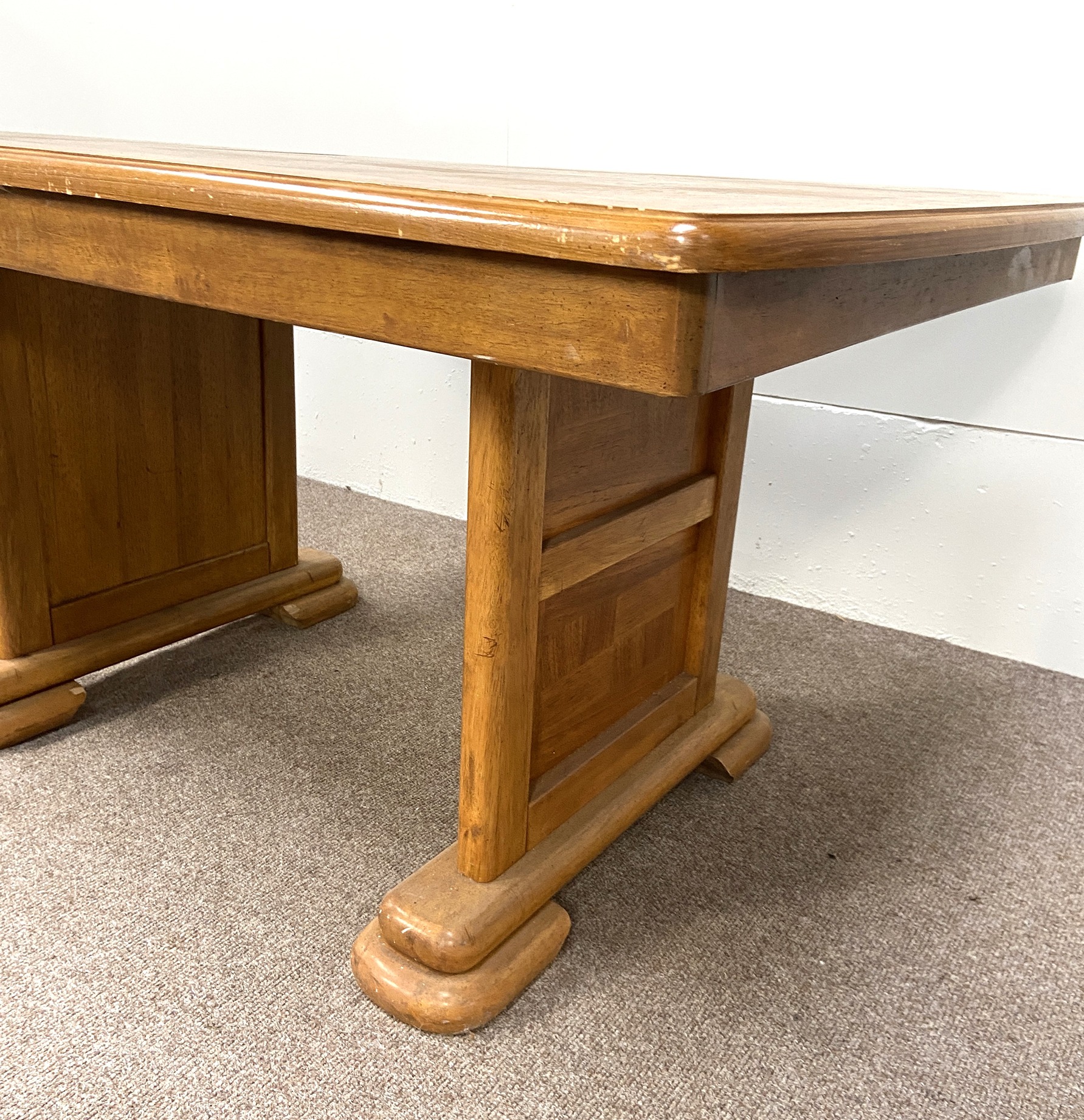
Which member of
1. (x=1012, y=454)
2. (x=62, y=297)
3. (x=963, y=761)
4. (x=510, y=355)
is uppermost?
(x=510, y=355)

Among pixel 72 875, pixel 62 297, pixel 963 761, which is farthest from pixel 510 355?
pixel 963 761

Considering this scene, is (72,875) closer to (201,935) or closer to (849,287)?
(201,935)

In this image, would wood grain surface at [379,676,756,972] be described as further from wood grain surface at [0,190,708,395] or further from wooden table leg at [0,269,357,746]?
wooden table leg at [0,269,357,746]

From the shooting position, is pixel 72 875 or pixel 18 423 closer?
pixel 72 875

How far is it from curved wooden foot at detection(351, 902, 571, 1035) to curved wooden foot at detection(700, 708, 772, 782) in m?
0.41

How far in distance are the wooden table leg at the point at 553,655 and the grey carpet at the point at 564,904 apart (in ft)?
0.22

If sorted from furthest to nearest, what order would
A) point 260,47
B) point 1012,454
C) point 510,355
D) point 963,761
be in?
point 260,47, point 1012,454, point 963,761, point 510,355

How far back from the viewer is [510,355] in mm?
704

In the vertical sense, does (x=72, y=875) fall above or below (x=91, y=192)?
below

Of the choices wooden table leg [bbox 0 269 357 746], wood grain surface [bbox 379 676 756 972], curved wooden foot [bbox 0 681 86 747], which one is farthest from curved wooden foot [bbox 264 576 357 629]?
wood grain surface [bbox 379 676 756 972]

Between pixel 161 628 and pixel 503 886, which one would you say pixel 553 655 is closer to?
pixel 503 886

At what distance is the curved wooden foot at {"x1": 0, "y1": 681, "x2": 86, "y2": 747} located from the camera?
137 cm

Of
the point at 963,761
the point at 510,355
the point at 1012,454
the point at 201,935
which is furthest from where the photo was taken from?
the point at 1012,454

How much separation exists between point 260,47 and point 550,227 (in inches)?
81.8
